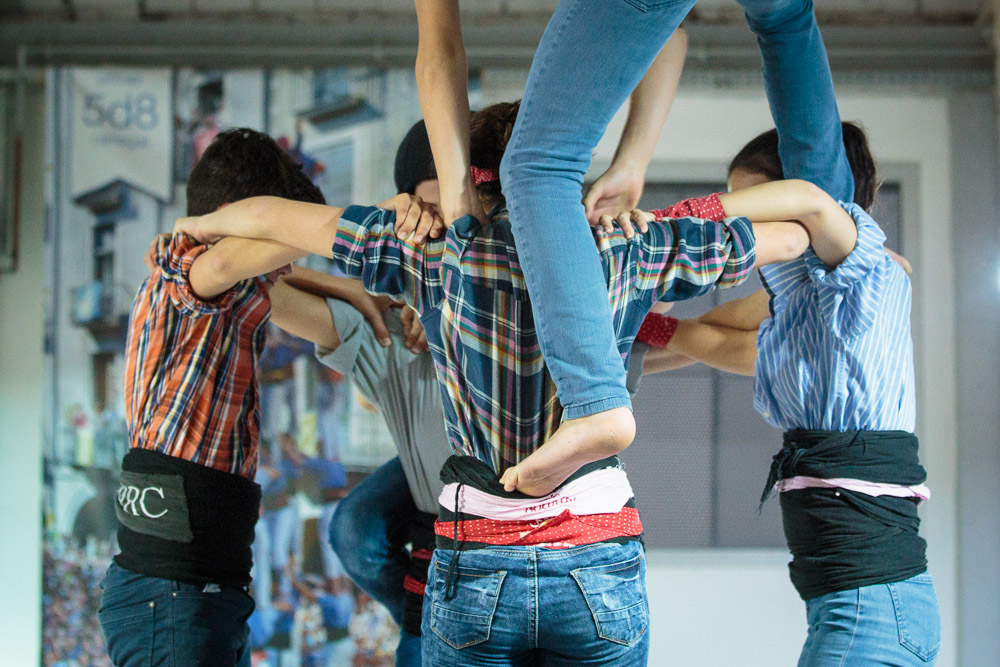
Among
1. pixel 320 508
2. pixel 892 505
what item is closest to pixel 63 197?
pixel 320 508

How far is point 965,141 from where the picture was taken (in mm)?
3592

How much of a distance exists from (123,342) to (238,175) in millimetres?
2145

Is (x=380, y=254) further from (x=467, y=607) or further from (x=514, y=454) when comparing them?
(x=467, y=607)

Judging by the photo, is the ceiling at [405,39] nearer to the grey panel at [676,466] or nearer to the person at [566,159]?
the grey panel at [676,466]

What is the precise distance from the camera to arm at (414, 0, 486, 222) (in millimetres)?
1245

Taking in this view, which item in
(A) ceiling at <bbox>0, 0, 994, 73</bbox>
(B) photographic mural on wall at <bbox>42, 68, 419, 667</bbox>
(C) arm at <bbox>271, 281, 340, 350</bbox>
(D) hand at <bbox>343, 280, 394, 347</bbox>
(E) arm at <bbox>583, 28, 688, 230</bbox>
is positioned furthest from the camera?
(A) ceiling at <bbox>0, 0, 994, 73</bbox>

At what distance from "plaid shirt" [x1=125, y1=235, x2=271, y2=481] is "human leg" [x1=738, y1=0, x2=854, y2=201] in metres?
1.06

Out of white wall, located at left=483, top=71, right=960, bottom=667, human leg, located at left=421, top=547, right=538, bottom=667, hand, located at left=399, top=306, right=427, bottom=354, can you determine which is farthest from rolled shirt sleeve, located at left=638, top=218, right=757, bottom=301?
white wall, located at left=483, top=71, right=960, bottom=667

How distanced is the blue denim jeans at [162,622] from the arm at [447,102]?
0.89 metres

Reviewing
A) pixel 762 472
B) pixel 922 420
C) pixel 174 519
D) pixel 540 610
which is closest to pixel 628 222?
pixel 540 610

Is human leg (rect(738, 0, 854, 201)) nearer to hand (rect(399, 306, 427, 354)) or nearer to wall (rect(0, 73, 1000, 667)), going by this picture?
hand (rect(399, 306, 427, 354))

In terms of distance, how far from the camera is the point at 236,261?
4.61 ft

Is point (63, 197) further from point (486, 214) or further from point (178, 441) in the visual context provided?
point (486, 214)

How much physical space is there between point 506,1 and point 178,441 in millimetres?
2799
